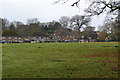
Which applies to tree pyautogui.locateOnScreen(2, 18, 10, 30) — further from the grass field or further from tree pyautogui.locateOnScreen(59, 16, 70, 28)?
the grass field

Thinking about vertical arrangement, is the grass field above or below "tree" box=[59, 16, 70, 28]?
below

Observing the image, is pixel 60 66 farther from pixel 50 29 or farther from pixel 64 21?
pixel 50 29

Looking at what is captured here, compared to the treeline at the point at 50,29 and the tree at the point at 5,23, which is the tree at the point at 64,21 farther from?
the tree at the point at 5,23

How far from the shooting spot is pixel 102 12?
18.4 m

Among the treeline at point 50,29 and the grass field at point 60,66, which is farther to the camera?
the treeline at point 50,29

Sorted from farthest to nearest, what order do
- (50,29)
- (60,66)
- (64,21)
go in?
1. (50,29)
2. (64,21)
3. (60,66)

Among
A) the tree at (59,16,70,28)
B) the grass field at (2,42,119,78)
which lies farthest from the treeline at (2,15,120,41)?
the grass field at (2,42,119,78)

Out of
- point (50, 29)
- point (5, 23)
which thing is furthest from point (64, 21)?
point (5, 23)

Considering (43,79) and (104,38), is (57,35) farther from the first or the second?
(43,79)

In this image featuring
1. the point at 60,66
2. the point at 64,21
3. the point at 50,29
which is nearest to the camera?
the point at 60,66

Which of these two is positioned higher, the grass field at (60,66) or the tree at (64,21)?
the tree at (64,21)

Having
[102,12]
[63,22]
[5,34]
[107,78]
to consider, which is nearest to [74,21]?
[63,22]

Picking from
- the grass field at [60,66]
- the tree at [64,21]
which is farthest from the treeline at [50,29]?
the grass field at [60,66]

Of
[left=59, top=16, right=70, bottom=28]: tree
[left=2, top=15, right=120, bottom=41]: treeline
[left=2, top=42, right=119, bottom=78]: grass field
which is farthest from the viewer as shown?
[left=59, top=16, right=70, bottom=28]: tree
